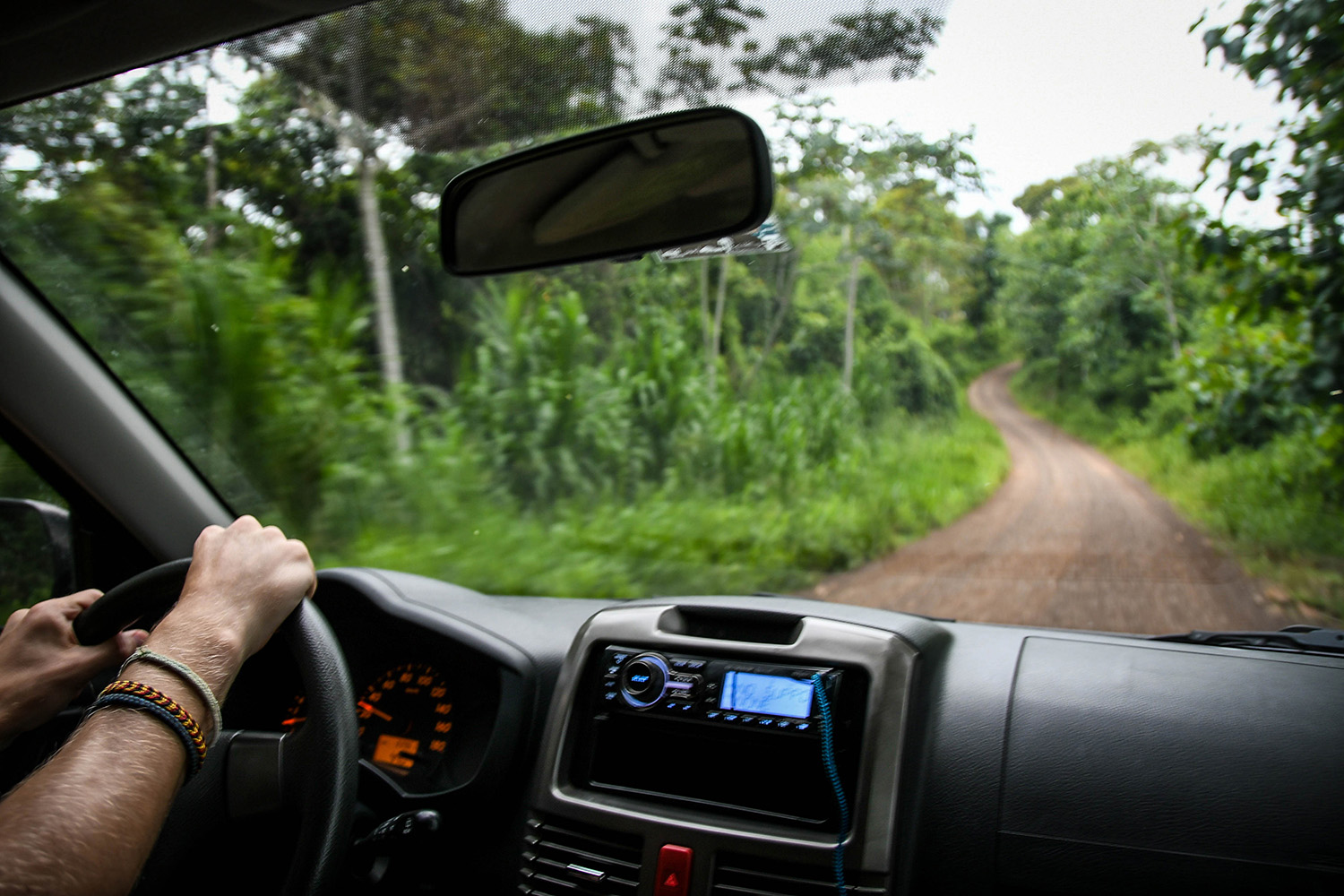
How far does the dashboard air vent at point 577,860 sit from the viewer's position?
221 centimetres

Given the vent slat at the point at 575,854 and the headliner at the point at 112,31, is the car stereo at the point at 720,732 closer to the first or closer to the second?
the vent slat at the point at 575,854

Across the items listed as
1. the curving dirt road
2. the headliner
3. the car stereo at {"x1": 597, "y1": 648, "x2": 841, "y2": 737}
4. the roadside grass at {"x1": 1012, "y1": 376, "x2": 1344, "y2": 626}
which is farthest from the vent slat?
the roadside grass at {"x1": 1012, "y1": 376, "x2": 1344, "y2": 626}

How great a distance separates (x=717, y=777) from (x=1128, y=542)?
216 cm

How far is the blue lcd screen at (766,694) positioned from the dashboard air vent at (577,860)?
15.1 inches

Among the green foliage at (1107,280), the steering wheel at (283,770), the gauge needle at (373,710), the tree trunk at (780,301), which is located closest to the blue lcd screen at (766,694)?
the steering wheel at (283,770)

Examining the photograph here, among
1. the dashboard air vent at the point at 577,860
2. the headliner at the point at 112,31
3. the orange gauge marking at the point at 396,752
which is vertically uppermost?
the headliner at the point at 112,31

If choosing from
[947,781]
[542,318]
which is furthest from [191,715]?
[542,318]

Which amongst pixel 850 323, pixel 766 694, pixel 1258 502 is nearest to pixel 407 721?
pixel 766 694

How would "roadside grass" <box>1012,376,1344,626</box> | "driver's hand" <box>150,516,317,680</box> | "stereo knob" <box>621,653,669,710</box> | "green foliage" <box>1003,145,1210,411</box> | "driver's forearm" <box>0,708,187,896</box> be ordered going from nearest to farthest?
"driver's forearm" <box>0,708,187,896</box>, "driver's hand" <box>150,516,317,680</box>, "stereo knob" <box>621,653,669,710</box>, "roadside grass" <box>1012,376,1344,626</box>, "green foliage" <box>1003,145,1210,411</box>

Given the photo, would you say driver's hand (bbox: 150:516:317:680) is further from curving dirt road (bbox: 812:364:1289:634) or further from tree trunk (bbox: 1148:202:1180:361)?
tree trunk (bbox: 1148:202:1180:361)

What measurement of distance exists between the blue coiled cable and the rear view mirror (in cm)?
107

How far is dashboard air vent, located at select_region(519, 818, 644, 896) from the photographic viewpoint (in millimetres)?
2211

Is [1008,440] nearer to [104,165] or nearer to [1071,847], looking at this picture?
[1071,847]

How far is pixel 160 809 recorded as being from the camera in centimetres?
141
